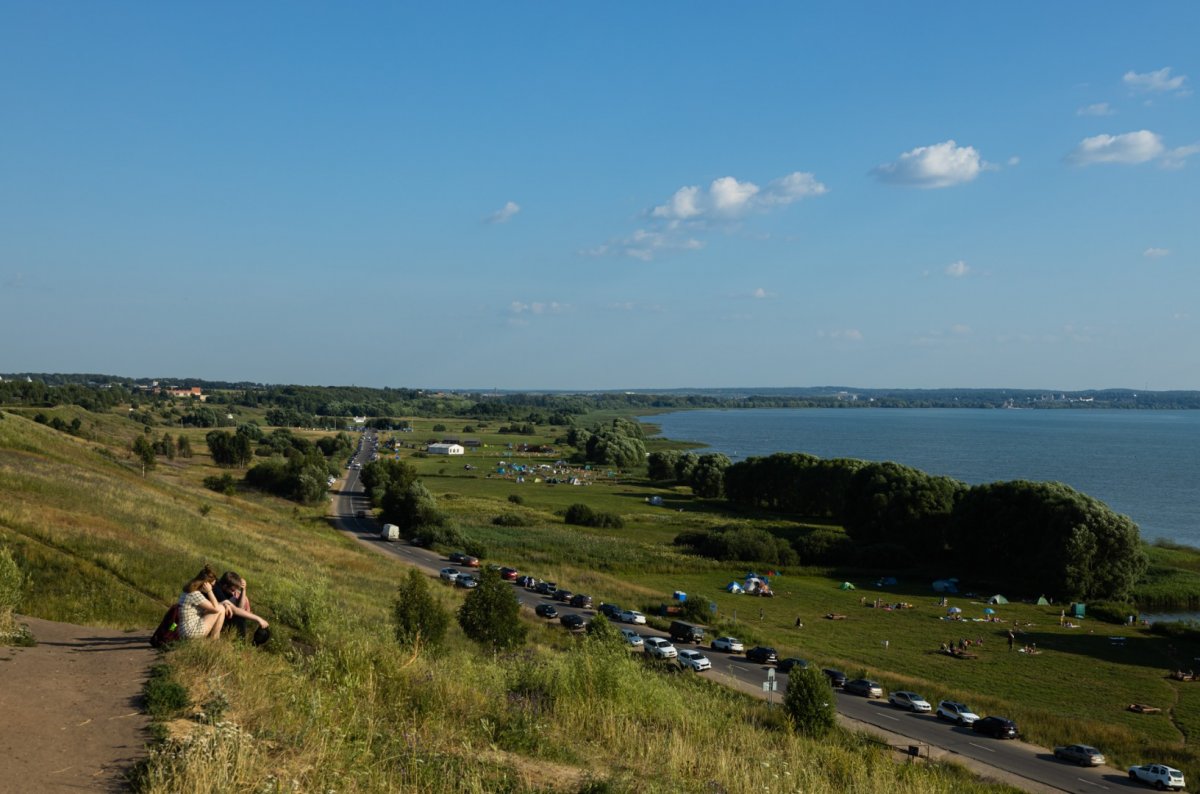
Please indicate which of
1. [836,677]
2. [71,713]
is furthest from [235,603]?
[836,677]

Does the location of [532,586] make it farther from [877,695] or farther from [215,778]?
[215,778]

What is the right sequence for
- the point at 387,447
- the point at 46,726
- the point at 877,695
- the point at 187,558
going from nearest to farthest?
the point at 46,726 < the point at 187,558 < the point at 877,695 < the point at 387,447

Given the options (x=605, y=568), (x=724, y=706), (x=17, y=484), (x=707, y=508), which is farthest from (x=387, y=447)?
(x=724, y=706)

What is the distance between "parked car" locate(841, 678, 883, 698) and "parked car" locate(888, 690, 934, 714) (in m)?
0.64

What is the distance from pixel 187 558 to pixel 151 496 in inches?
816

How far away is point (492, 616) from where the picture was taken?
26859 millimetres

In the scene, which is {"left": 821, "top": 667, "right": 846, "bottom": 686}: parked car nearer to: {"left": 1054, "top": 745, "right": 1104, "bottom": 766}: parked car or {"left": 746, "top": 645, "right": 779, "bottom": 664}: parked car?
{"left": 746, "top": 645, "right": 779, "bottom": 664}: parked car

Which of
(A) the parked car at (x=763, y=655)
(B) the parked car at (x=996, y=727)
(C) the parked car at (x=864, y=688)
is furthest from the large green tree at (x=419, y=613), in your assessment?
(B) the parked car at (x=996, y=727)

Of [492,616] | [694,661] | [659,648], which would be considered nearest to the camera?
[492,616]

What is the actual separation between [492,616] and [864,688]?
1435 centimetres

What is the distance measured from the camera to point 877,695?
2961 centimetres

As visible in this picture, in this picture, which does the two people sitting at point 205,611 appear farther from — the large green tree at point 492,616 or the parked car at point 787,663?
the parked car at point 787,663

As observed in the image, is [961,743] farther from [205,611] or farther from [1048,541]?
[1048,541]

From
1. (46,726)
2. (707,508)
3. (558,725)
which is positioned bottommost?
(707,508)
